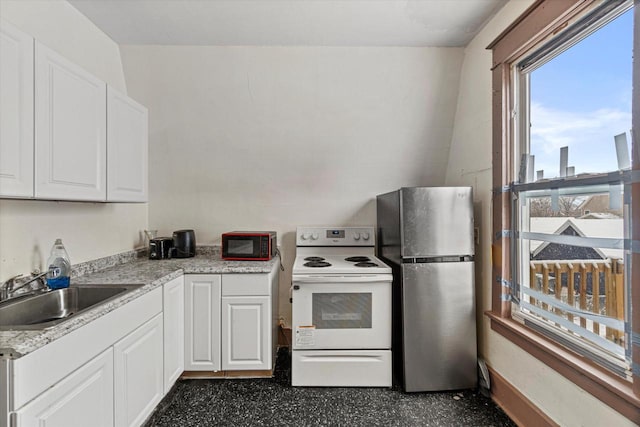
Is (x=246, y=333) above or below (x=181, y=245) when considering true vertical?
below

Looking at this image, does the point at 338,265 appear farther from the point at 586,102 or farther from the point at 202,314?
the point at 586,102

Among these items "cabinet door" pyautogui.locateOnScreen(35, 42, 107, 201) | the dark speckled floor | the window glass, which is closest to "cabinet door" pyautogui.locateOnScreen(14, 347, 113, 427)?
the dark speckled floor

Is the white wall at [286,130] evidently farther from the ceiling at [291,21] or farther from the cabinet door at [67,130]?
the cabinet door at [67,130]

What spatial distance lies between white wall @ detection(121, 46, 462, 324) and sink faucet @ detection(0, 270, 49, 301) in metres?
1.26

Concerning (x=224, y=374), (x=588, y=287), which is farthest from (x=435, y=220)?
(x=224, y=374)

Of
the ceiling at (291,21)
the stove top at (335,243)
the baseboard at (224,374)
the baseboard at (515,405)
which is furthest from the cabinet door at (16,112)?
the baseboard at (515,405)

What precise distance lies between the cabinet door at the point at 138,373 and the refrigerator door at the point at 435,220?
1.61 meters

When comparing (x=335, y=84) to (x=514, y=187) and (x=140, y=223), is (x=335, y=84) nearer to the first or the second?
(x=514, y=187)

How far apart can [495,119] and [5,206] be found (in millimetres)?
2775

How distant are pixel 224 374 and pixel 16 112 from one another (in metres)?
1.97

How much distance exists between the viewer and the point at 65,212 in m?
1.92

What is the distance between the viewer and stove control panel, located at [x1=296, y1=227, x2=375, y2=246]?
9.59ft

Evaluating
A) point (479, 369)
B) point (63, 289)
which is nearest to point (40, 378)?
point (63, 289)

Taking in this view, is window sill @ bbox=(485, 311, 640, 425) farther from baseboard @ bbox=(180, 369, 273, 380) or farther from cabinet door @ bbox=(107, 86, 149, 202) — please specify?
cabinet door @ bbox=(107, 86, 149, 202)
